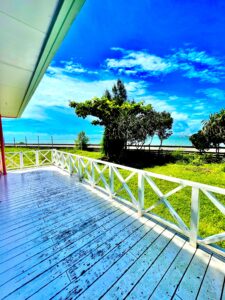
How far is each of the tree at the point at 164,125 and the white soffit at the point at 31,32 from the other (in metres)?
11.0

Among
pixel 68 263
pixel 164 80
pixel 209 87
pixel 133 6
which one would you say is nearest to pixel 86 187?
pixel 68 263

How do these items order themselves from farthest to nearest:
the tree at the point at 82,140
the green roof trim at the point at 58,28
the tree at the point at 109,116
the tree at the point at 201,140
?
the tree at the point at 82,140 < the tree at the point at 201,140 < the tree at the point at 109,116 < the green roof trim at the point at 58,28

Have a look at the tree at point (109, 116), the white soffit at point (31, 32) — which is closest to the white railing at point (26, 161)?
the tree at point (109, 116)

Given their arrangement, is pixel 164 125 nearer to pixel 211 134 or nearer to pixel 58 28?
pixel 211 134

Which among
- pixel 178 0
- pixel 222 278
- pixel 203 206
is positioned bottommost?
pixel 203 206

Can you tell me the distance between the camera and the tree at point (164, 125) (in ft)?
39.9

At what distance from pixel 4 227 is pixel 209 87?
1145 inches

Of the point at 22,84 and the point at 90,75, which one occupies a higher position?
the point at 90,75

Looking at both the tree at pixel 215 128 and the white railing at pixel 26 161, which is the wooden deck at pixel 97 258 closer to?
the white railing at pixel 26 161

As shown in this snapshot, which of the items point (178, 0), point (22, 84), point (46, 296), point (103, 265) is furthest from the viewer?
point (178, 0)

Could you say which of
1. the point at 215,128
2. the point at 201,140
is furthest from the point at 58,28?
the point at 201,140

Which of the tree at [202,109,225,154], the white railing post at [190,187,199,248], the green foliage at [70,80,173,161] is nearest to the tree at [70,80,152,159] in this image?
the green foliage at [70,80,173,161]

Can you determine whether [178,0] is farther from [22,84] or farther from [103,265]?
[103,265]

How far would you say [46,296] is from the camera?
4.17 ft
